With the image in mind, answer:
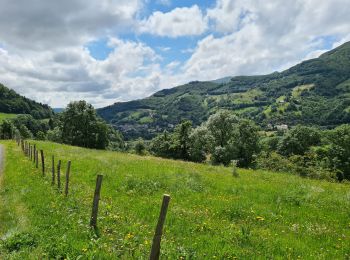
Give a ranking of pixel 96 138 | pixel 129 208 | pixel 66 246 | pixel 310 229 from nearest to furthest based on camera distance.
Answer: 1. pixel 66 246
2. pixel 310 229
3. pixel 129 208
4. pixel 96 138

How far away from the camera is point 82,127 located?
94.2 m

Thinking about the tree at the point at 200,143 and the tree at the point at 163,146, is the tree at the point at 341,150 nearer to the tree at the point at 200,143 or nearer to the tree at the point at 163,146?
the tree at the point at 200,143

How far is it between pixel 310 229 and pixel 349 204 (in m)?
6.32

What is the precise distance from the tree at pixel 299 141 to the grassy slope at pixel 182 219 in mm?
77384

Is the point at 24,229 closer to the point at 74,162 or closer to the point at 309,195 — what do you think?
the point at 309,195

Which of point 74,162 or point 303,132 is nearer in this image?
point 74,162

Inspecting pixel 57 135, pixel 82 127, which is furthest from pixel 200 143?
pixel 57 135

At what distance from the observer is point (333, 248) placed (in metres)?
11.1

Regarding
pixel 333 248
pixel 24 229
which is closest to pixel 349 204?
pixel 333 248

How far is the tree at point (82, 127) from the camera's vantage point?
93188 millimetres

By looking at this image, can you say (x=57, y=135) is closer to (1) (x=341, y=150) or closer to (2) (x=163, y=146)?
(2) (x=163, y=146)

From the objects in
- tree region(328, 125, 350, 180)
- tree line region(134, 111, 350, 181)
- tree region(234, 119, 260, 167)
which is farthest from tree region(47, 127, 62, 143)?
tree region(328, 125, 350, 180)

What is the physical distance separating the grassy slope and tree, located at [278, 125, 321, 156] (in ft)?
254

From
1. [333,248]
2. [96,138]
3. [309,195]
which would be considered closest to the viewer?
[333,248]
